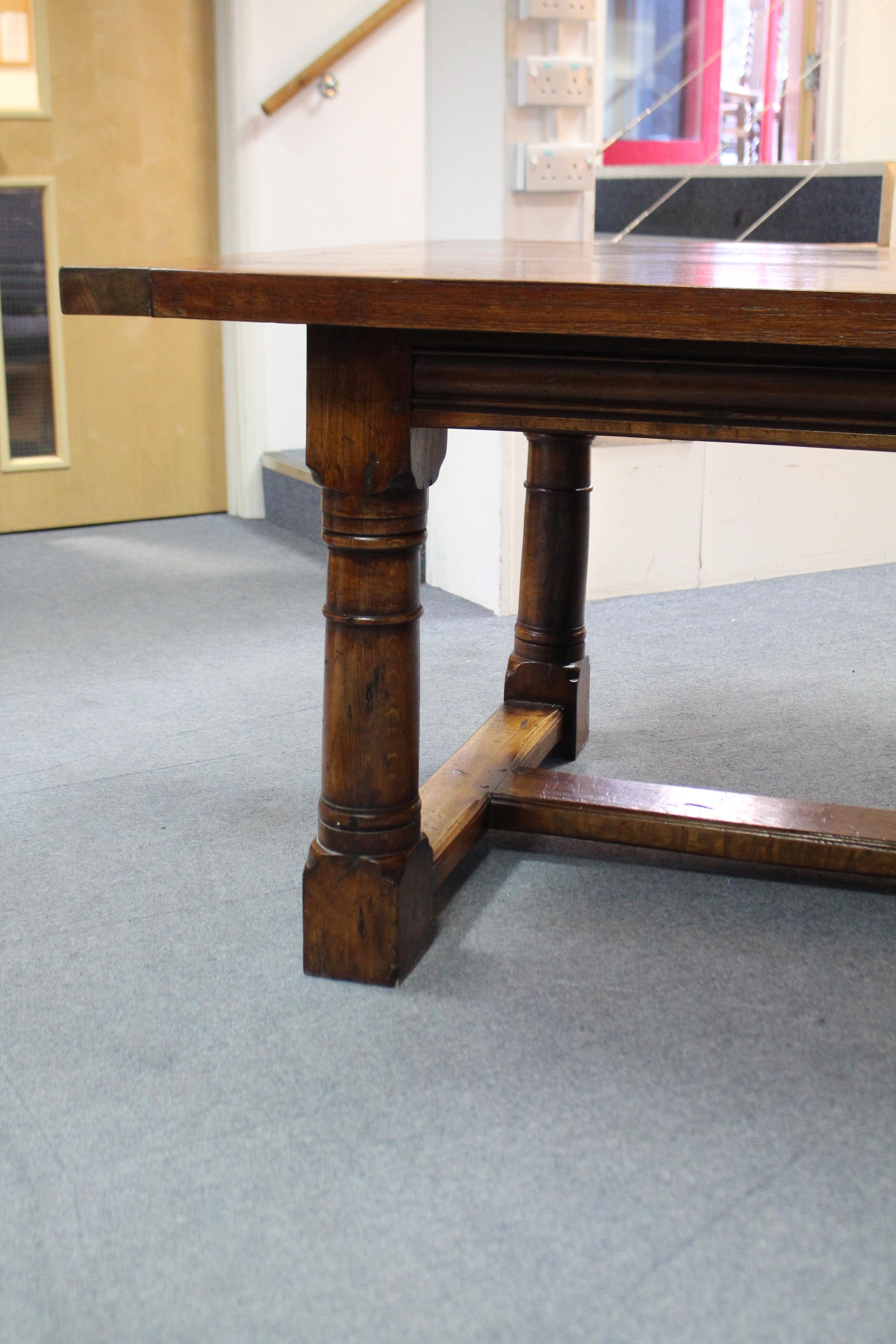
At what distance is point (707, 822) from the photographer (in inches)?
58.0

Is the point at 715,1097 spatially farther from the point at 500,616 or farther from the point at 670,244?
the point at 500,616

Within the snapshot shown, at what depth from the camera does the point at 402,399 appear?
1.21 m

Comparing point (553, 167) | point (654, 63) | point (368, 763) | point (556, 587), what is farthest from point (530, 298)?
point (654, 63)

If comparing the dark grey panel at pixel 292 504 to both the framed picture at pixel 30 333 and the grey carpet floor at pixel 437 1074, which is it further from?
the grey carpet floor at pixel 437 1074

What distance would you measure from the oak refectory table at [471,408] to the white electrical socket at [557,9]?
1.15 meters

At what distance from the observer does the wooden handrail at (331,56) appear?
337 cm

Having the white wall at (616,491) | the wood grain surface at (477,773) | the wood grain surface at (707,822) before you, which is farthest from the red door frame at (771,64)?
the wood grain surface at (707,822)

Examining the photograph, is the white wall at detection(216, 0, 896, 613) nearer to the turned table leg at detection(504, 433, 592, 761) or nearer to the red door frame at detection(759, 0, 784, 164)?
the turned table leg at detection(504, 433, 592, 761)

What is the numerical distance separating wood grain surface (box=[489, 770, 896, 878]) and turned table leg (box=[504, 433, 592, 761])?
309 mm

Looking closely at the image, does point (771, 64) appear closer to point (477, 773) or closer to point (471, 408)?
point (477, 773)

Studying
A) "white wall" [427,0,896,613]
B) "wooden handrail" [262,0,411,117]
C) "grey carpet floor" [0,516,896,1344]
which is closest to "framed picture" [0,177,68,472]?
"wooden handrail" [262,0,411,117]

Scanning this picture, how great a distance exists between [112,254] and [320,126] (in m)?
0.63

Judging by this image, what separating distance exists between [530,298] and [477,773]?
2.36 ft

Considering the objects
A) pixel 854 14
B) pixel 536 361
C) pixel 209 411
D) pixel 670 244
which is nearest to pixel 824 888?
pixel 536 361
